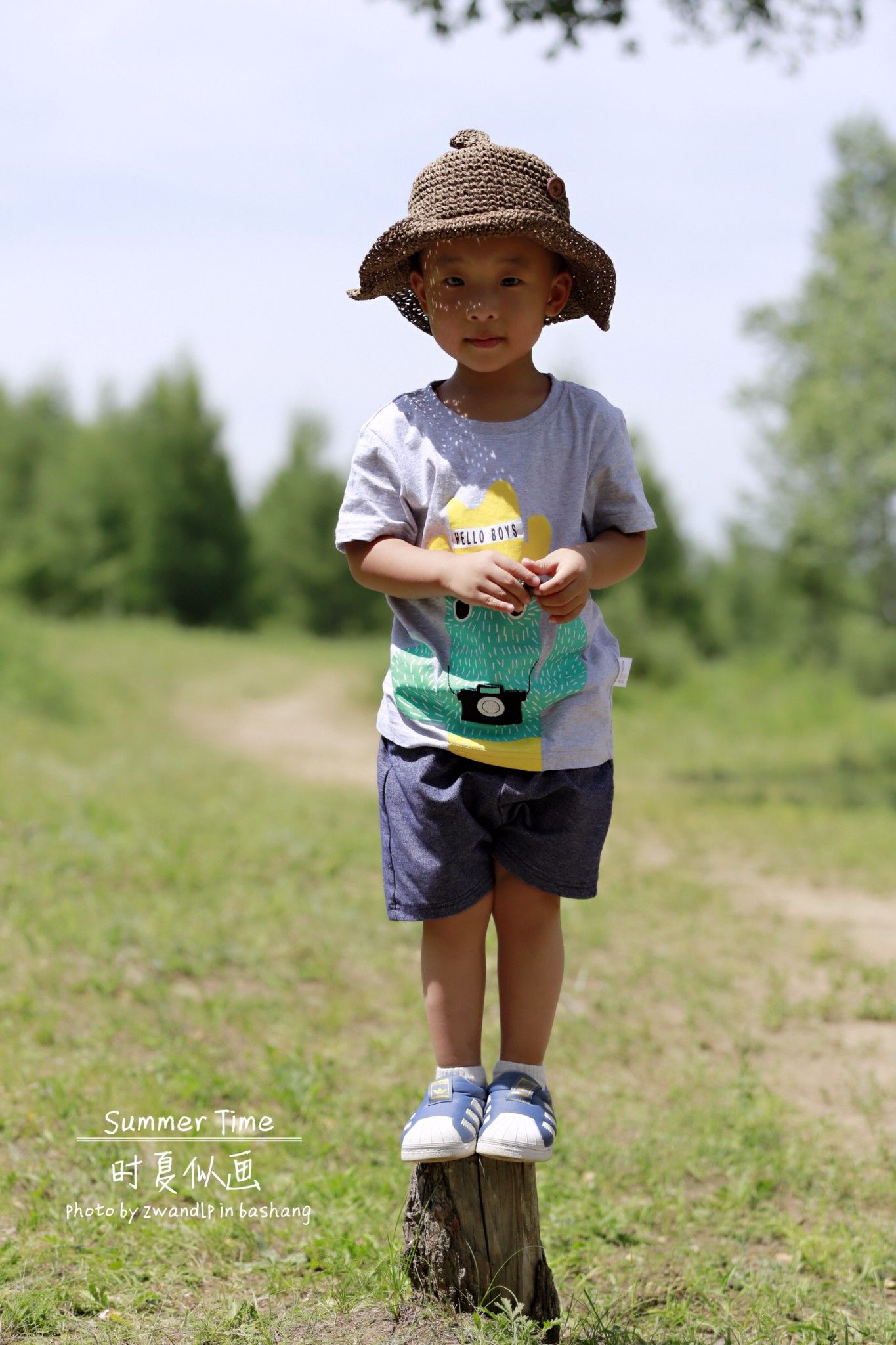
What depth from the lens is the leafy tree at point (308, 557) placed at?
101 ft

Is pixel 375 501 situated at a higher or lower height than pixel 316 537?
lower

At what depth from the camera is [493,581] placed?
211 cm

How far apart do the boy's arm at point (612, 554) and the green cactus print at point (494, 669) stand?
0.11 metres

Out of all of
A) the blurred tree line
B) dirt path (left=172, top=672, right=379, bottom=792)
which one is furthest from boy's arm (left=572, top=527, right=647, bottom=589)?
the blurred tree line

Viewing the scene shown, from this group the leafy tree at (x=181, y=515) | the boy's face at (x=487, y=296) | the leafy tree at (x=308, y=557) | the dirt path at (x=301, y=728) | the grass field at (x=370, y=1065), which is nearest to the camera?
the boy's face at (x=487, y=296)

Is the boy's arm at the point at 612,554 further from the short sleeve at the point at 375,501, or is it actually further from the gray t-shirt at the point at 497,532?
the short sleeve at the point at 375,501

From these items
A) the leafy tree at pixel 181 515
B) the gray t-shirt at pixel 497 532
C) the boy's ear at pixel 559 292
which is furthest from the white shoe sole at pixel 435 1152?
the leafy tree at pixel 181 515

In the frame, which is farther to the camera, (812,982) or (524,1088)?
(812,982)

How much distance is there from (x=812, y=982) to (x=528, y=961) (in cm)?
361

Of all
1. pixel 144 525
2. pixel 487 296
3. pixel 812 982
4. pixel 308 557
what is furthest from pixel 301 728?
pixel 308 557

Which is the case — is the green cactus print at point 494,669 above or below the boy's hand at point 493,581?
below

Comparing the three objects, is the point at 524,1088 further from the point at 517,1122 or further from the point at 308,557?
the point at 308,557

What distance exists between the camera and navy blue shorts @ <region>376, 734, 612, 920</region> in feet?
7.55

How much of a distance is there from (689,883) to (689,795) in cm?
296
